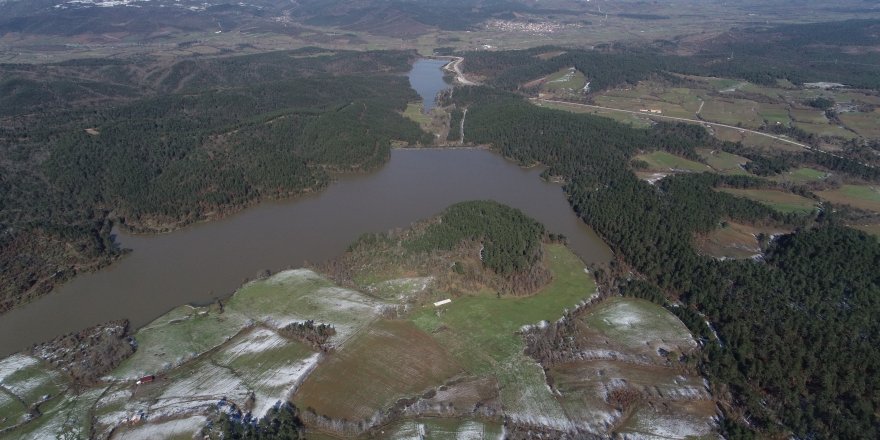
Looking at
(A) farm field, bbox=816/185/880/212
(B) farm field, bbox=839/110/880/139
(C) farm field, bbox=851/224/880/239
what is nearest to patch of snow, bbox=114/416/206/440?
(C) farm field, bbox=851/224/880/239

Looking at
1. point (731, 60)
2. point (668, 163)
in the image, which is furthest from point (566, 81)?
point (731, 60)

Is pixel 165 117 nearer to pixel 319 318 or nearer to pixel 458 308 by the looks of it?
pixel 319 318

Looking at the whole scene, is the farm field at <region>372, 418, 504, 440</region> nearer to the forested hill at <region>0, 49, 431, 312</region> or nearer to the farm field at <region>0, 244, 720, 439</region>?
the farm field at <region>0, 244, 720, 439</region>

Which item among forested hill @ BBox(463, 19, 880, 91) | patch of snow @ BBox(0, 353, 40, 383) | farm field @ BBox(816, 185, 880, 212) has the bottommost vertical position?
patch of snow @ BBox(0, 353, 40, 383)

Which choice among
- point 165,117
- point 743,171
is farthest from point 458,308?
point 165,117

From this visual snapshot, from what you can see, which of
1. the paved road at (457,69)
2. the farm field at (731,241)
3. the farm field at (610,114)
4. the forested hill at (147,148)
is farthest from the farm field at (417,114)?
the farm field at (731,241)
